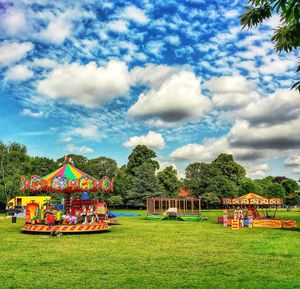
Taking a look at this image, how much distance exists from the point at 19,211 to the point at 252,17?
41782 millimetres

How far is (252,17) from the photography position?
441 centimetres

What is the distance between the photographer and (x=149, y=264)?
11.1m

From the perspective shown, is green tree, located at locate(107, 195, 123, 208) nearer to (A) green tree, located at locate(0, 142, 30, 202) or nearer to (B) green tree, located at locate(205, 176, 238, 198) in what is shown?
(A) green tree, located at locate(0, 142, 30, 202)

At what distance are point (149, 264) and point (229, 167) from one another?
2686 inches

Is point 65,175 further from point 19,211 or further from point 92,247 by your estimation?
point 19,211

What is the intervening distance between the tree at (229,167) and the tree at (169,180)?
37.4 ft

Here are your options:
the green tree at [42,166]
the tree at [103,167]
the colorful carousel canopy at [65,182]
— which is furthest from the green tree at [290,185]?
the colorful carousel canopy at [65,182]

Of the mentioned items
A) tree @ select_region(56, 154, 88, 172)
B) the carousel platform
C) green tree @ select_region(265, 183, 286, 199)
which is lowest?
the carousel platform

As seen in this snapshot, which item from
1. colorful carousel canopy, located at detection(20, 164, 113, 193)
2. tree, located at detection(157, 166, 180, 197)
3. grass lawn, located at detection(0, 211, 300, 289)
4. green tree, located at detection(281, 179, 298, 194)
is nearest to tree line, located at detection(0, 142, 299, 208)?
tree, located at detection(157, 166, 180, 197)

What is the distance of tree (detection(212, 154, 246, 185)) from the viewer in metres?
77.1

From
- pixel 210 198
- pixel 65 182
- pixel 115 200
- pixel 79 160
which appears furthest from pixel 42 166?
pixel 65 182

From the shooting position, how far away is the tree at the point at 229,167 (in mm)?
77125

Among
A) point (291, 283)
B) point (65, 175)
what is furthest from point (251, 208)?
point (291, 283)

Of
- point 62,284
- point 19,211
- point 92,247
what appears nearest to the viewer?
point 62,284
